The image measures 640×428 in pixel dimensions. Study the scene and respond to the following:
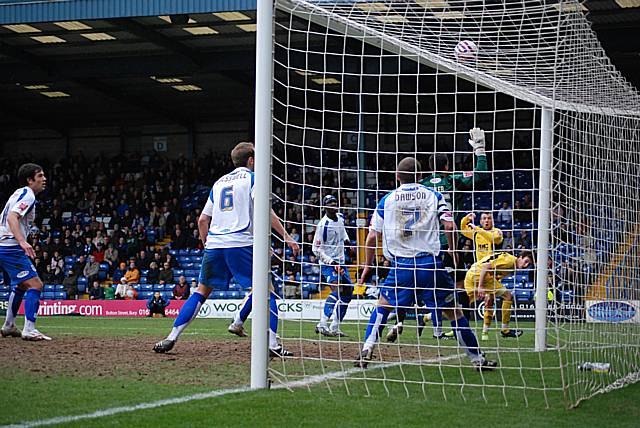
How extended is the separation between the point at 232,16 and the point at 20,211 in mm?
16600

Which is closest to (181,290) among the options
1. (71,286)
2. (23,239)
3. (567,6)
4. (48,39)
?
(71,286)

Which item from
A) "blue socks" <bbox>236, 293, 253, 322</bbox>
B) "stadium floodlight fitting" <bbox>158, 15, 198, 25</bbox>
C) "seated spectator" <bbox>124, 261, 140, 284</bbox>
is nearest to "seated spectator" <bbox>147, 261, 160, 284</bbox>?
"seated spectator" <bbox>124, 261, 140, 284</bbox>

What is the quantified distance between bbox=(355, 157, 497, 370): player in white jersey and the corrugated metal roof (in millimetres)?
17436

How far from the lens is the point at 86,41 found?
3009 cm

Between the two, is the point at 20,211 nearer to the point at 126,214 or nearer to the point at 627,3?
the point at 627,3

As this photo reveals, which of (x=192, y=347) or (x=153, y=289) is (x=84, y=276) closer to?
(x=153, y=289)

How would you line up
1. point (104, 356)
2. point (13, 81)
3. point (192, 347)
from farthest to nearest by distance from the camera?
point (13, 81) → point (192, 347) → point (104, 356)

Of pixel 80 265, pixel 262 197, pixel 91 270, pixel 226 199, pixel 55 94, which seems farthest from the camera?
pixel 55 94

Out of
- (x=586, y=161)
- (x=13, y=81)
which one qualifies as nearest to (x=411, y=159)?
(x=586, y=161)

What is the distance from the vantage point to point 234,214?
9.41m

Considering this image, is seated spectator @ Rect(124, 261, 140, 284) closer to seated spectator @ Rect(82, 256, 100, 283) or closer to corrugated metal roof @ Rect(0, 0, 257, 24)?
seated spectator @ Rect(82, 256, 100, 283)

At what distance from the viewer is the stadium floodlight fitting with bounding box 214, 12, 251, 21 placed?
26.6 metres

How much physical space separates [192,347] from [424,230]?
3533mm

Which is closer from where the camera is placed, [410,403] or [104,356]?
[410,403]
